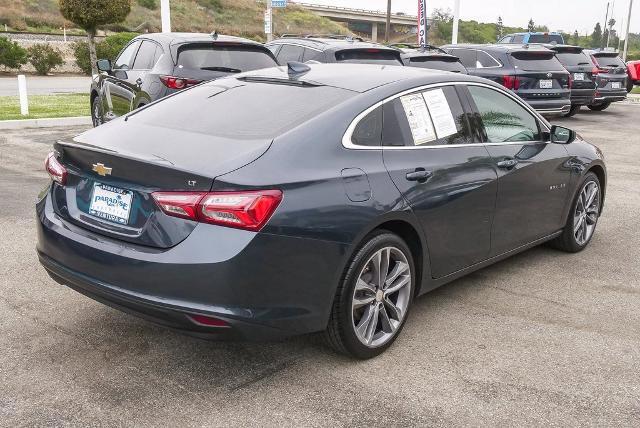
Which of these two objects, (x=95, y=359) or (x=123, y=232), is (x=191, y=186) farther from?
(x=95, y=359)

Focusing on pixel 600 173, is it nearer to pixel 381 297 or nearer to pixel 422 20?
pixel 381 297

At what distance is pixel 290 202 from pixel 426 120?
1354mm

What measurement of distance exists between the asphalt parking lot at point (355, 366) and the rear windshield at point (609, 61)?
15.7 meters

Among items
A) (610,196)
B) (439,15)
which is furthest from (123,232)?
(439,15)

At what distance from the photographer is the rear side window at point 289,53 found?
1145cm

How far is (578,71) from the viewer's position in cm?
1723

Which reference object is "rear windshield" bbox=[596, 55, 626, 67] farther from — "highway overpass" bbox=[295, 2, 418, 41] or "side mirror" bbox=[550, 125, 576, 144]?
"highway overpass" bbox=[295, 2, 418, 41]

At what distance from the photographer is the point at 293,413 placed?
3.25 metres

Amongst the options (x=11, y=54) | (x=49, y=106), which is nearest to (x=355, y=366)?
(x=49, y=106)

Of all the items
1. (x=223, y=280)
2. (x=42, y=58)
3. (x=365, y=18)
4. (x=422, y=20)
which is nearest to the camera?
(x=223, y=280)

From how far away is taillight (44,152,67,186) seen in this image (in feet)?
12.4

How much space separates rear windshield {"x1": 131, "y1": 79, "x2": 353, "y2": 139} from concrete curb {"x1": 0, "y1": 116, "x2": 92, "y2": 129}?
30.6 feet

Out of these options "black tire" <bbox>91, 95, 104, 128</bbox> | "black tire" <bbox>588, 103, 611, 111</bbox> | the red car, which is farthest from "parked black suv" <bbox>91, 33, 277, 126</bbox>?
the red car

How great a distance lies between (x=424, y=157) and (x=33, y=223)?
3894 millimetres
